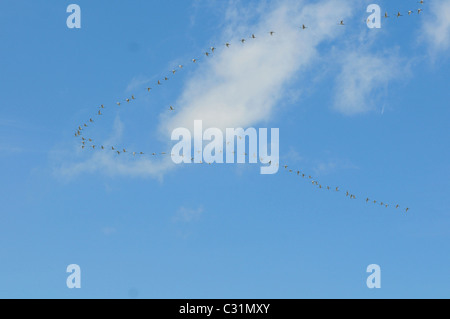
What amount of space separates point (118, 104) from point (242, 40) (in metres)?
15.0
